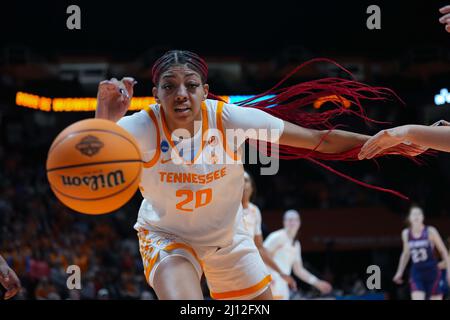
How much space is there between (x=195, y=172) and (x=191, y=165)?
0.05m

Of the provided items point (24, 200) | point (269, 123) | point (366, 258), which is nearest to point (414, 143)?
point (269, 123)

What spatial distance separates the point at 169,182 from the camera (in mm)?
4051

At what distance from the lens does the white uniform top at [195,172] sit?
13.3 ft

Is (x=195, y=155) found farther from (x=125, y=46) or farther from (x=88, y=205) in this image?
(x=125, y=46)

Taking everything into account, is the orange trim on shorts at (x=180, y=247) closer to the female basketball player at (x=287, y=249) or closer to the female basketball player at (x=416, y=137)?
the female basketball player at (x=416, y=137)

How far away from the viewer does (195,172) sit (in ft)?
13.3

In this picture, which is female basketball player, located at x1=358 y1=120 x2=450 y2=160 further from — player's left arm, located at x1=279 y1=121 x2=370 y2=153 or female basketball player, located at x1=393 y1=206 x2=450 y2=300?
female basketball player, located at x1=393 y1=206 x2=450 y2=300

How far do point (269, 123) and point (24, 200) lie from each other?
10206 millimetres

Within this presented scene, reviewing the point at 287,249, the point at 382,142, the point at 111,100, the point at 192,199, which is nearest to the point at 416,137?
the point at 382,142

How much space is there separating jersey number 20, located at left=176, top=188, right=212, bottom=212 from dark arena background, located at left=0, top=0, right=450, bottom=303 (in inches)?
416

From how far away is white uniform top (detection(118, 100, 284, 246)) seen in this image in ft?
13.3

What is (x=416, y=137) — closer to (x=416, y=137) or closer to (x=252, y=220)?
(x=416, y=137)

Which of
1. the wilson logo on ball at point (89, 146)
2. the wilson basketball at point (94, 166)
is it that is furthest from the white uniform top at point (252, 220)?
the wilson logo on ball at point (89, 146)
